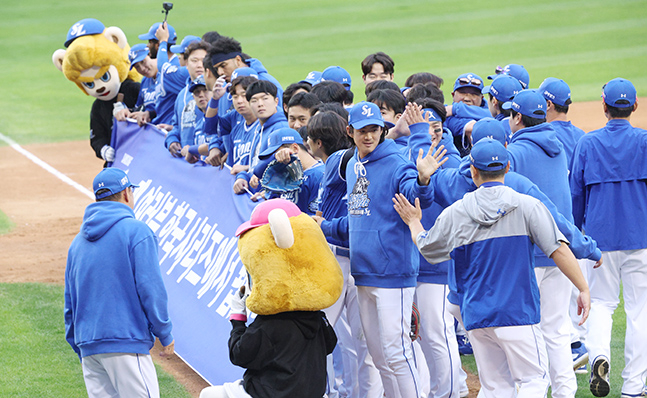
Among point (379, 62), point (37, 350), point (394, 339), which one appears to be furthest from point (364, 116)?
point (37, 350)

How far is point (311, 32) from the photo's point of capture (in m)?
25.4

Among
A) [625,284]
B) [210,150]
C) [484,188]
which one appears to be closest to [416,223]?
[484,188]

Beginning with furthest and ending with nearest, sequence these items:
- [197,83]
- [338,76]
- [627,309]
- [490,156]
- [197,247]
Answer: [197,83] → [338,76] → [197,247] → [627,309] → [490,156]

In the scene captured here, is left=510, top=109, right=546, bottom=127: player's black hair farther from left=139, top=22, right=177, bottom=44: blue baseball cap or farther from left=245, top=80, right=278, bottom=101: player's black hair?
left=139, top=22, right=177, bottom=44: blue baseball cap

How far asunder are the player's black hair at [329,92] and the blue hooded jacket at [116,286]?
2.37 metres

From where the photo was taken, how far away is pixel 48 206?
39.6 feet

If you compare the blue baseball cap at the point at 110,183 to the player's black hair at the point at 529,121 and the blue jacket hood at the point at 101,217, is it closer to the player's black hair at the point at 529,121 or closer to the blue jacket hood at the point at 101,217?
the blue jacket hood at the point at 101,217

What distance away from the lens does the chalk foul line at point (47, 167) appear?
12977 millimetres

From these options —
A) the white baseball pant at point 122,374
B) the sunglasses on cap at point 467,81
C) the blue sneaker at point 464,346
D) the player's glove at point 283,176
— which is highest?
the sunglasses on cap at point 467,81

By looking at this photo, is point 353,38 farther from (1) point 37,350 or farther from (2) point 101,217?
(2) point 101,217

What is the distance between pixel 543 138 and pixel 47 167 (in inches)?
459

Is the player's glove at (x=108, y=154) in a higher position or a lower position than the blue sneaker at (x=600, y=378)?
higher

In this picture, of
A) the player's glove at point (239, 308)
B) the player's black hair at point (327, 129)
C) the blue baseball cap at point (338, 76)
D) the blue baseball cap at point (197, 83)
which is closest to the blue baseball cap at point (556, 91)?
the player's black hair at point (327, 129)

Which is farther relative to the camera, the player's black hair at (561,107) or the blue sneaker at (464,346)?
the blue sneaker at (464,346)
